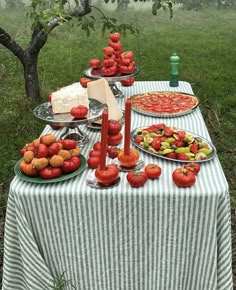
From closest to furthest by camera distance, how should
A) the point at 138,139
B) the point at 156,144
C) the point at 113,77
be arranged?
the point at 156,144 < the point at 138,139 < the point at 113,77

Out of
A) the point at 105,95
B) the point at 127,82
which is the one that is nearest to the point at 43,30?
the point at 127,82

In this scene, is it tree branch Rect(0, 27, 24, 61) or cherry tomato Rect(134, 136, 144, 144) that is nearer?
cherry tomato Rect(134, 136, 144, 144)

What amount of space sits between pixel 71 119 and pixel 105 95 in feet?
1.32

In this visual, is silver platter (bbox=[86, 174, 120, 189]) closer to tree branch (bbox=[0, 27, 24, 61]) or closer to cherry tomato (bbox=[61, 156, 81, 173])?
cherry tomato (bbox=[61, 156, 81, 173])

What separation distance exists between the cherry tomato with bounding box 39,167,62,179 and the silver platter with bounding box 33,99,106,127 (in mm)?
367

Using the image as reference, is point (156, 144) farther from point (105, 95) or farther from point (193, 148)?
point (105, 95)

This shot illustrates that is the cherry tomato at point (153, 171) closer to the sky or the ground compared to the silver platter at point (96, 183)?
closer to the sky

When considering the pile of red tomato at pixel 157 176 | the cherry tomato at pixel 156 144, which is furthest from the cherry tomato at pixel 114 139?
the pile of red tomato at pixel 157 176

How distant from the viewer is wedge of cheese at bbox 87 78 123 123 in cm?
266

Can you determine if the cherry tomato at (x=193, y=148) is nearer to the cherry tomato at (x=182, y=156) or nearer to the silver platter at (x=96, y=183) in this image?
the cherry tomato at (x=182, y=156)

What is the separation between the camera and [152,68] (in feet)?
22.8

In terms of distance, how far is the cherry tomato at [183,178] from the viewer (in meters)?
1.92

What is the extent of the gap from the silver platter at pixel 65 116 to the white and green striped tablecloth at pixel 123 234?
0.34m

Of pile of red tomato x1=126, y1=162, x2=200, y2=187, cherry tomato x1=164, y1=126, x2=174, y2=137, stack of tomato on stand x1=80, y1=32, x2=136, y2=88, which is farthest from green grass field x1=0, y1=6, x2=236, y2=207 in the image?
pile of red tomato x1=126, y1=162, x2=200, y2=187
